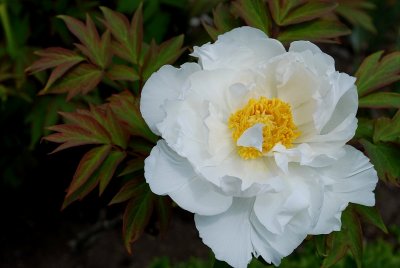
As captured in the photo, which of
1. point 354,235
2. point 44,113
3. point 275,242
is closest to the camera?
point 275,242

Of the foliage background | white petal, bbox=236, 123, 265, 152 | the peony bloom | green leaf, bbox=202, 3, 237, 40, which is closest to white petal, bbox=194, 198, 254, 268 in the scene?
the peony bloom

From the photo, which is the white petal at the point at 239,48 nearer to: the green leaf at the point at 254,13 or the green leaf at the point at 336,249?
the green leaf at the point at 254,13

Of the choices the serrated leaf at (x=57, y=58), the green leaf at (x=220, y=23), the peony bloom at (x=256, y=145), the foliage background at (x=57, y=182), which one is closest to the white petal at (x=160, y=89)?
the peony bloom at (x=256, y=145)

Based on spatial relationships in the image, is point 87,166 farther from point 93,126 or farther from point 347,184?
point 347,184

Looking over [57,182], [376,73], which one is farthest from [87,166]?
[57,182]

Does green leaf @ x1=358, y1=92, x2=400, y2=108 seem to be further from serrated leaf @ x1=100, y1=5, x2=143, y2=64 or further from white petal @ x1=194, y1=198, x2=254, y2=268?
serrated leaf @ x1=100, y1=5, x2=143, y2=64

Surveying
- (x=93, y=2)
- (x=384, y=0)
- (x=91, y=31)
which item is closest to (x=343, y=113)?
(x=91, y=31)
